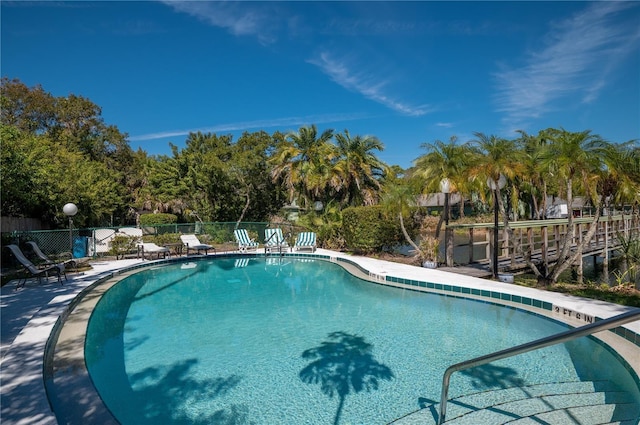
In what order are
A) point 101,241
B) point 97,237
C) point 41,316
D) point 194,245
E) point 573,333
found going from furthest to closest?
1. point 97,237
2. point 194,245
3. point 101,241
4. point 41,316
5. point 573,333

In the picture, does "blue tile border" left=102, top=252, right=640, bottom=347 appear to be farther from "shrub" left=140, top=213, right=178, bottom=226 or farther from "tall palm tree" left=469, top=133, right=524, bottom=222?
"shrub" left=140, top=213, right=178, bottom=226

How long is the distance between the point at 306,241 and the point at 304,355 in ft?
38.9

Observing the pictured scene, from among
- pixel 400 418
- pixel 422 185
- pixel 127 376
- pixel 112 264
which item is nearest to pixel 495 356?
pixel 400 418

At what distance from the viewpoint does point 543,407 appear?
145 inches

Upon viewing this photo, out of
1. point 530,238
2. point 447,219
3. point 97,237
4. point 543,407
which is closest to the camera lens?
point 543,407

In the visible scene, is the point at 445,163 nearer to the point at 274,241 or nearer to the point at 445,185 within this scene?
the point at 445,185

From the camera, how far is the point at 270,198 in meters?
26.1

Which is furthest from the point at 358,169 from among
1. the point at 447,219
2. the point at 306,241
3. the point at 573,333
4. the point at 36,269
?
the point at 573,333

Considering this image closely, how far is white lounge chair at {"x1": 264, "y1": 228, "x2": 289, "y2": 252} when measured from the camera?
694 inches

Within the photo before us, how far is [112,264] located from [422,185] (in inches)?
474

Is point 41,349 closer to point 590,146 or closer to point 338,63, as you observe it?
point 590,146

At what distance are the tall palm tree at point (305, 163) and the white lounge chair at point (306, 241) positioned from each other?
12.3 ft

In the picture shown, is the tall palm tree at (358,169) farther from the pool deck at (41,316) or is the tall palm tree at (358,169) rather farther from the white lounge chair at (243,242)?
the pool deck at (41,316)

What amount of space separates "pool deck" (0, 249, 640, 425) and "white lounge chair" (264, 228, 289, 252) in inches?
233
